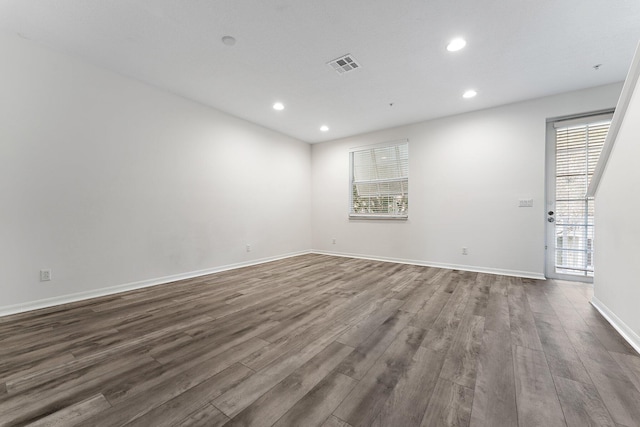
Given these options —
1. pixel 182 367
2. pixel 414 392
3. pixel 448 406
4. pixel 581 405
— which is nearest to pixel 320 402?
pixel 414 392

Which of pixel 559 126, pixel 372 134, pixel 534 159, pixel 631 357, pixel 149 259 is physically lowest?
pixel 631 357

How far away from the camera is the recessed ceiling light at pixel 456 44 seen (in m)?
2.55

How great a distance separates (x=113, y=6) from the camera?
215 centimetres

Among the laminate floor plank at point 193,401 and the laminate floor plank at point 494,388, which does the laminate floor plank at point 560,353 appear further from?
the laminate floor plank at point 193,401

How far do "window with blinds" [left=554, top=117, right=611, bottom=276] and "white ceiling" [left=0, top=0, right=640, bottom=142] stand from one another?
68 cm

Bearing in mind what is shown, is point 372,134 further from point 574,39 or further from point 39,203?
point 39,203

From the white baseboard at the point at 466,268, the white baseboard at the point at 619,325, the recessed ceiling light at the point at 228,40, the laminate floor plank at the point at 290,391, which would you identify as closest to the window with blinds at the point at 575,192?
the white baseboard at the point at 466,268

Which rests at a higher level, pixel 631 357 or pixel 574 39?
pixel 574 39

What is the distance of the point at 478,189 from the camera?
4.30 metres

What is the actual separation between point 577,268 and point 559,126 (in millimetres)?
2166

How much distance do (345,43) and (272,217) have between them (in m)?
3.55

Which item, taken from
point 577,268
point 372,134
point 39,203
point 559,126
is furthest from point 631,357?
point 39,203

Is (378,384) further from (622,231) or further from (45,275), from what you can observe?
(45,275)

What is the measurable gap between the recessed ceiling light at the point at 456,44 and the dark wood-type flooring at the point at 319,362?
109 inches
